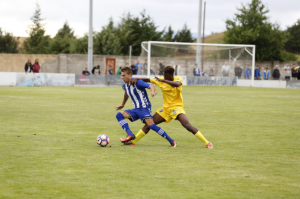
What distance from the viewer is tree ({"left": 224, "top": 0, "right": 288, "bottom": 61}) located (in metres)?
47.3


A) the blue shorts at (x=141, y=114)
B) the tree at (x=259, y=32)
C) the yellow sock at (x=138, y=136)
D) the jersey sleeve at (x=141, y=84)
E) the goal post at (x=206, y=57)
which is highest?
the tree at (x=259, y=32)

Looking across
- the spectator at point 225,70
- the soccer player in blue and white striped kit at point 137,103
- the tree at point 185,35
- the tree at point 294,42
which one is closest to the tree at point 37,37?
the tree at point 185,35

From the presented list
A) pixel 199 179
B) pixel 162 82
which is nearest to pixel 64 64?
pixel 162 82

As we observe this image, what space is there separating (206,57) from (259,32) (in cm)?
1472

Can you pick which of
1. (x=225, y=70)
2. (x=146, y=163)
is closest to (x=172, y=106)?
(x=146, y=163)

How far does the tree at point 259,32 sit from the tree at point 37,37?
26.6m

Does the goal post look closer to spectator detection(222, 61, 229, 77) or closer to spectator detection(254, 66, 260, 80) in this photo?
spectator detection(222, 61, 229, 77)

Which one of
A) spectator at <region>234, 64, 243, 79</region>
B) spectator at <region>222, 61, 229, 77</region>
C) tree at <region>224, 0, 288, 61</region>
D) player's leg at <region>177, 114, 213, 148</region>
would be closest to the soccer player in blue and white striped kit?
player's leg at <region>177, 114, 213, 148</region>

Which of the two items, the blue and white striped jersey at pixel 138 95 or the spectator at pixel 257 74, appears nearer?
the blue and white striped jersey at pixel 138 95

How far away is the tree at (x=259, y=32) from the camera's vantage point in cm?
4734

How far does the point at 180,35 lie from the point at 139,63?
122 feet

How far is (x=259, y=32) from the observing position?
1864 inches

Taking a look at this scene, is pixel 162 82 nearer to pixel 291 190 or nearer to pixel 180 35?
pixel 291 190

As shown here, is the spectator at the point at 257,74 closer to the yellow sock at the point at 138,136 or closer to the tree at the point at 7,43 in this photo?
the yellow sock at the point at 138,136
